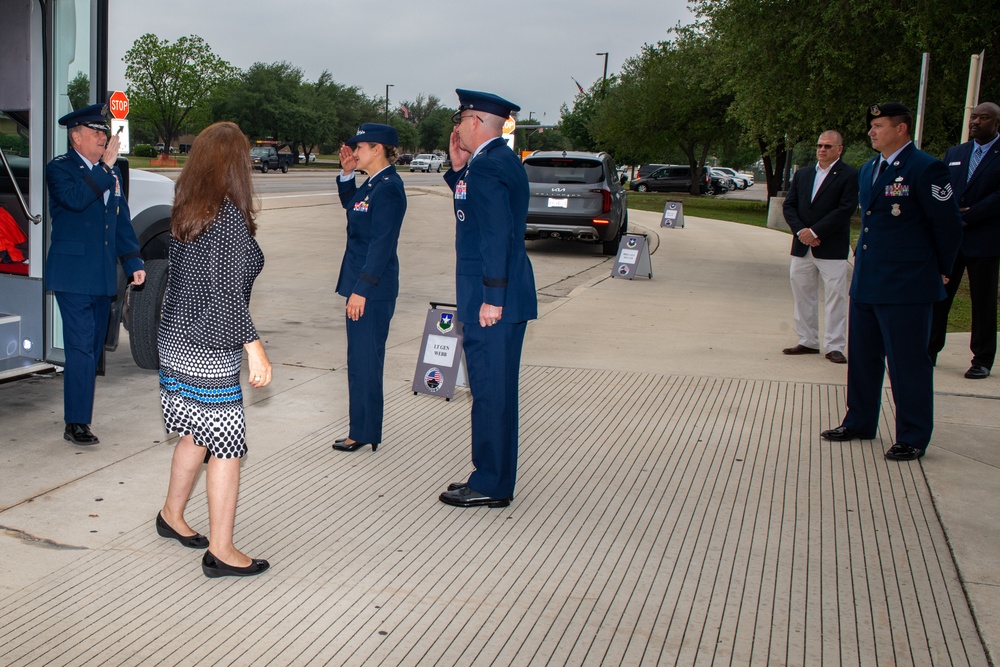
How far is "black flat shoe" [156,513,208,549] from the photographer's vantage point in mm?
4059

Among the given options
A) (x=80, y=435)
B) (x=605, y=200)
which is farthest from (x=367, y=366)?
(x=605, y=200)

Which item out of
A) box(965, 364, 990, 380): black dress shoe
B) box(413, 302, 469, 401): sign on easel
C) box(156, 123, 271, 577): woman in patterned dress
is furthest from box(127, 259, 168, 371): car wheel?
box(965, 364, 990, 380): black dress shoe

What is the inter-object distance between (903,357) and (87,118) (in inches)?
183

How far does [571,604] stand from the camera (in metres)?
3.66

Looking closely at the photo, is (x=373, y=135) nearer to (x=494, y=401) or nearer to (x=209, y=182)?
(x=494, y=401)

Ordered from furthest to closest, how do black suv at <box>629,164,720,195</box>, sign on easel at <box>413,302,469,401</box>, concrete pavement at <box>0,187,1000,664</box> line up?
black suv at <box>629,164,720,195</box>, sign on easel at <box>413,302,469,401</box>, concrete pavement at <box>0,187,1000,664</box>

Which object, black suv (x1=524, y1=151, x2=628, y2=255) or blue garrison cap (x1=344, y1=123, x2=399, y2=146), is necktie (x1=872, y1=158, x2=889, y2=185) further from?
black suv (x1=524, y1=151, x2=628, y2=255)

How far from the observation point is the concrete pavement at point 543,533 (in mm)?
3379

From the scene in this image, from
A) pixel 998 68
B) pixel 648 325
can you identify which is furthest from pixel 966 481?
pixel 998 68

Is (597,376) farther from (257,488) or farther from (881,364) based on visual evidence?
(257,488)

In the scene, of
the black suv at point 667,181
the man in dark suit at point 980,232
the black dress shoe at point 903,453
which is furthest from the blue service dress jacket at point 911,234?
the black suv at point 667,181

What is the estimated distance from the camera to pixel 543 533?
14.4 ft

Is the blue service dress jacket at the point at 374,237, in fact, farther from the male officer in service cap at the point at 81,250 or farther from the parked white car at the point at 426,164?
the parked white car at the point at 426,164

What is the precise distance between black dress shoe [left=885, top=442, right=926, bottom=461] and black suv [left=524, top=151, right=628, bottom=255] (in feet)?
35.9
